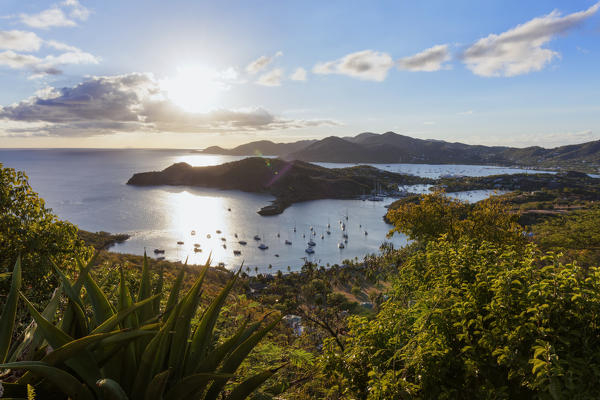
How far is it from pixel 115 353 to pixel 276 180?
144570mm

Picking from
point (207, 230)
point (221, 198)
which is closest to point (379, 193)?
point (221, 198)

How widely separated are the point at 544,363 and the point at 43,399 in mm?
3618

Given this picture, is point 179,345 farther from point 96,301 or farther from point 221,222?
point 221,222

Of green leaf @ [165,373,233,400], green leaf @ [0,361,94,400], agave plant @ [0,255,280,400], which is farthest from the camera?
green leaf @ [165,373,233,400]

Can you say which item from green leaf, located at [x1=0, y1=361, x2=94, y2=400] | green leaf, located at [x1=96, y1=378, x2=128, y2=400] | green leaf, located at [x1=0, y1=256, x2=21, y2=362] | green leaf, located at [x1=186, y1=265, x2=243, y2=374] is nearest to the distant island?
green leaf, located at [x1=186, y1=265, x2=243, y2=374]

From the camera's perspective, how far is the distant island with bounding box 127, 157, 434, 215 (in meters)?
138

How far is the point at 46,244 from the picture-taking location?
5.94 meters

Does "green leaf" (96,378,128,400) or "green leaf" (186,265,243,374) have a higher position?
"green leaf" (96,378,128,400)

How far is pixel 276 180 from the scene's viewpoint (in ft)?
479

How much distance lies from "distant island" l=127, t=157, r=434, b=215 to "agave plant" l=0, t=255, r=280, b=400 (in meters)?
118

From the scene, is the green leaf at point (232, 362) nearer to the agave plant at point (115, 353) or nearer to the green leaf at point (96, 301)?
the agave plant at point (115, 353)

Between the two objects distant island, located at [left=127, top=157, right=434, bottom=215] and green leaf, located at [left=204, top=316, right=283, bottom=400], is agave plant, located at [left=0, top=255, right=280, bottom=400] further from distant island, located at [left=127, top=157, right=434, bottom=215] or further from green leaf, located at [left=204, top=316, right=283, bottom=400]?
distant island, located at [left=127, top=157, right=434, bottom=215]

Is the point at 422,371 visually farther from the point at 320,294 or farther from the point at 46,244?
the point at 320,294

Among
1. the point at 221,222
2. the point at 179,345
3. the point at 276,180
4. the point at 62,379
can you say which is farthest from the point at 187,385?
the point at 276,180
